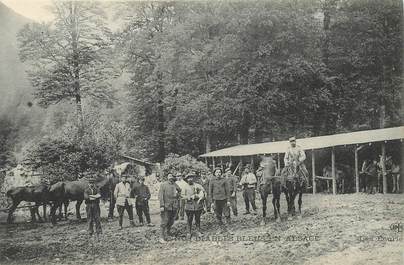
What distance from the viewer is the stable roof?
9659mm

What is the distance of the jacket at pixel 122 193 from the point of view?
32.8 feet

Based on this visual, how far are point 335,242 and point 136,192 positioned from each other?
4603 millimetres

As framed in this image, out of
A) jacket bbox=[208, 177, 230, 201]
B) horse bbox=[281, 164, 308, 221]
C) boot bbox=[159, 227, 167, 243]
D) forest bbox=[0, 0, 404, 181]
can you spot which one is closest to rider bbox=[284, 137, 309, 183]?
horse bbox=[281, 164, 308, 221]

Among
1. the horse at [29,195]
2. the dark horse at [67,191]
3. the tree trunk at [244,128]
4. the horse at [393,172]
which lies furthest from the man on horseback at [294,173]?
the horse at [29,195]

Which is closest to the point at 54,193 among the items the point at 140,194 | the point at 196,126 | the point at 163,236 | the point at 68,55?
the point at 140,194

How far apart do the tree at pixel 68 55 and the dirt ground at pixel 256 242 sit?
302 centimetres

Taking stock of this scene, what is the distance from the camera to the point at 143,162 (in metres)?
12.1

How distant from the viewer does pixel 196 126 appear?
39.0 ft

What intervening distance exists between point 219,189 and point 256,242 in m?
1.73

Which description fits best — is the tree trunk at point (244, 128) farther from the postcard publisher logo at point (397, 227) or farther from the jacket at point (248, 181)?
the postcard publisher logo at point (397, 227)

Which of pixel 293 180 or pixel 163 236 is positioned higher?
pixel 293 180

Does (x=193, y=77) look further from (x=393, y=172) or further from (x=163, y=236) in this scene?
(x=393, y=172)

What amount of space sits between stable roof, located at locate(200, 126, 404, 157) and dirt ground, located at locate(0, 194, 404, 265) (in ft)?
4.33

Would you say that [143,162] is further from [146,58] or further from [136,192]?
[146,58]
